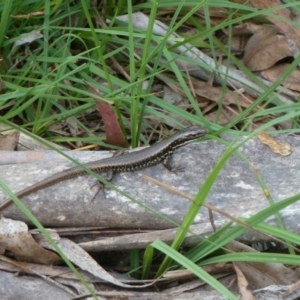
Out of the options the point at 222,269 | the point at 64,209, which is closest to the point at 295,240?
the point at 222,269

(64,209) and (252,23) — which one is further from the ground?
(252,23)

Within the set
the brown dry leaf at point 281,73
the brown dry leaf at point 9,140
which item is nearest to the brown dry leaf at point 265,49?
the brown dry leaf at point 281,73

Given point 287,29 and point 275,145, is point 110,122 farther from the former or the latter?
point 287,29

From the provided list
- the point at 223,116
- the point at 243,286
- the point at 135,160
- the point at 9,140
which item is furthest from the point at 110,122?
the point at 243,286

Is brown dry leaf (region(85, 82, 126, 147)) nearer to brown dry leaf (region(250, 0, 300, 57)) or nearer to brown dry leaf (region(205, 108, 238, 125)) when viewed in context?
brown dry leaf (region(205, 108, 238, 125))

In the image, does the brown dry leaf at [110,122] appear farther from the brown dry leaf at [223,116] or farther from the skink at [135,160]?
the brown dry leaf at [223,116]

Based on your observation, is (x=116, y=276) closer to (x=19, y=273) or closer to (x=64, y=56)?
(x=19, y=273)

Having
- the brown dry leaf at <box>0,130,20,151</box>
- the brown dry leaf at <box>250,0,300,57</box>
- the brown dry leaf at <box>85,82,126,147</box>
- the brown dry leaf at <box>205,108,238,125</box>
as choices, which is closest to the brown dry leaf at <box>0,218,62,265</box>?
the brown dry leaf at <box>0,130,20,151</box>
